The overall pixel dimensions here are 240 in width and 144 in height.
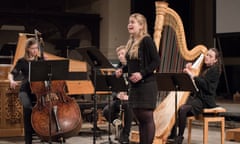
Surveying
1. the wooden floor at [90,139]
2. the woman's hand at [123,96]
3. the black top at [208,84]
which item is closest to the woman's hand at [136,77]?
the black top at [208,84]

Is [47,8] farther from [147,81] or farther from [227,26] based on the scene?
[147,81]

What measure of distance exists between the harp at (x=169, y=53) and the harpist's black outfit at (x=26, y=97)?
1544mm

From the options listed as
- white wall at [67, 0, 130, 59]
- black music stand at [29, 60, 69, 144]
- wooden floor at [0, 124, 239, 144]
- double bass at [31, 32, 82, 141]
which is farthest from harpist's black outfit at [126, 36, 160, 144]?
white wall at [67, 0, 130, 59]

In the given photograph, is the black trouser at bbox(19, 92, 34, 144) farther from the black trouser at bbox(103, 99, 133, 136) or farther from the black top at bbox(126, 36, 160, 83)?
the black top at bbox(126, 36, 160, 83)

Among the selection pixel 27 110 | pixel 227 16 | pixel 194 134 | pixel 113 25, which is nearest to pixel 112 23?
pixel 113 25

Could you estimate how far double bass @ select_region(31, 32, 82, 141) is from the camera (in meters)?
5.24

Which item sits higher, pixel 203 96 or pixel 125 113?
pixel 203 96

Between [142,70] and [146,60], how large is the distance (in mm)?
135

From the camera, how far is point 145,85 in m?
4.27

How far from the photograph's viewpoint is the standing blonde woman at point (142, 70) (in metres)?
4.25

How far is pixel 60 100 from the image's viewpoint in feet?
17.6

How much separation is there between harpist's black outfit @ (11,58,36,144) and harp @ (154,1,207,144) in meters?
1.54

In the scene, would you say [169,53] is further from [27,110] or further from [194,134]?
[194,134]

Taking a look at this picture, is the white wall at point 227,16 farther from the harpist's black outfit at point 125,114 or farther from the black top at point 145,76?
the black top at point 145,76
